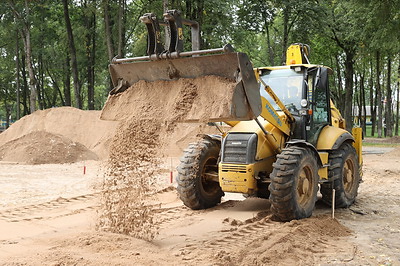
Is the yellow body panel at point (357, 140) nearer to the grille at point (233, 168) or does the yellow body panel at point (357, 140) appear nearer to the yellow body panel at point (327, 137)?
the yellow body panel at point (327, 137)

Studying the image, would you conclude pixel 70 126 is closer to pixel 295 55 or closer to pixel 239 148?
pixel 295 55

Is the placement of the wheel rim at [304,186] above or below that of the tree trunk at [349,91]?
below

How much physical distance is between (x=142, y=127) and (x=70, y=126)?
63.4ft

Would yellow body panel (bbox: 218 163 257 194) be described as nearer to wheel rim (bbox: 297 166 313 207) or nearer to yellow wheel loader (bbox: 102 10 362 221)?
yellow wheel loader (bbox: 102 10 362 221)

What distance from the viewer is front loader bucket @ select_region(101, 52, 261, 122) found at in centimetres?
608

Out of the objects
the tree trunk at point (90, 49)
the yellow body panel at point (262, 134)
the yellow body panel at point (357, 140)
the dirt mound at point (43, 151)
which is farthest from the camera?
the tree trunk at point (90, 49)

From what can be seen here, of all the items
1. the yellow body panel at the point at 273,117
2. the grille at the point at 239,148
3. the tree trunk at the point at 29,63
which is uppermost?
the tree trunk at the point at 29,63

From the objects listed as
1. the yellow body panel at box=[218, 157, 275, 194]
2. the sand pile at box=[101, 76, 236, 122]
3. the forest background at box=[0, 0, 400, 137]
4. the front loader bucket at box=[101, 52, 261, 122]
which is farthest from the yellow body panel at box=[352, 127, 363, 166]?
the forest background at box=[0, 0, 400, 137]

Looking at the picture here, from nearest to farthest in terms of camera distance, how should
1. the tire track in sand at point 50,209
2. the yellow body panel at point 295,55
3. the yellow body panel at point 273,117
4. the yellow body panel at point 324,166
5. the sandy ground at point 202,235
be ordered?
the sandy ground at point 202,235 → the yellow body panel at point 273,117 → the tire track in sand at point 50,209 → the yellow body panel at point 324,166 → the yellow body panel at point 295,55

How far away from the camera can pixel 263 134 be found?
802 centimetres

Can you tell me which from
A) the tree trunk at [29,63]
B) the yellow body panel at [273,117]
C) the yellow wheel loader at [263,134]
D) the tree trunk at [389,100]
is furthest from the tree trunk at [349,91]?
the yellow body panel at [273,117]

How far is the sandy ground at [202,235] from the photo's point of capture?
18.2 feet

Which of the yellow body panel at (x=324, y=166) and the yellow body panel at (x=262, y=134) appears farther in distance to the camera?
the yellow body panel at (x=324, y=166)

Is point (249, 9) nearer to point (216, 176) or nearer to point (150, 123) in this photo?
point (216, 176)
